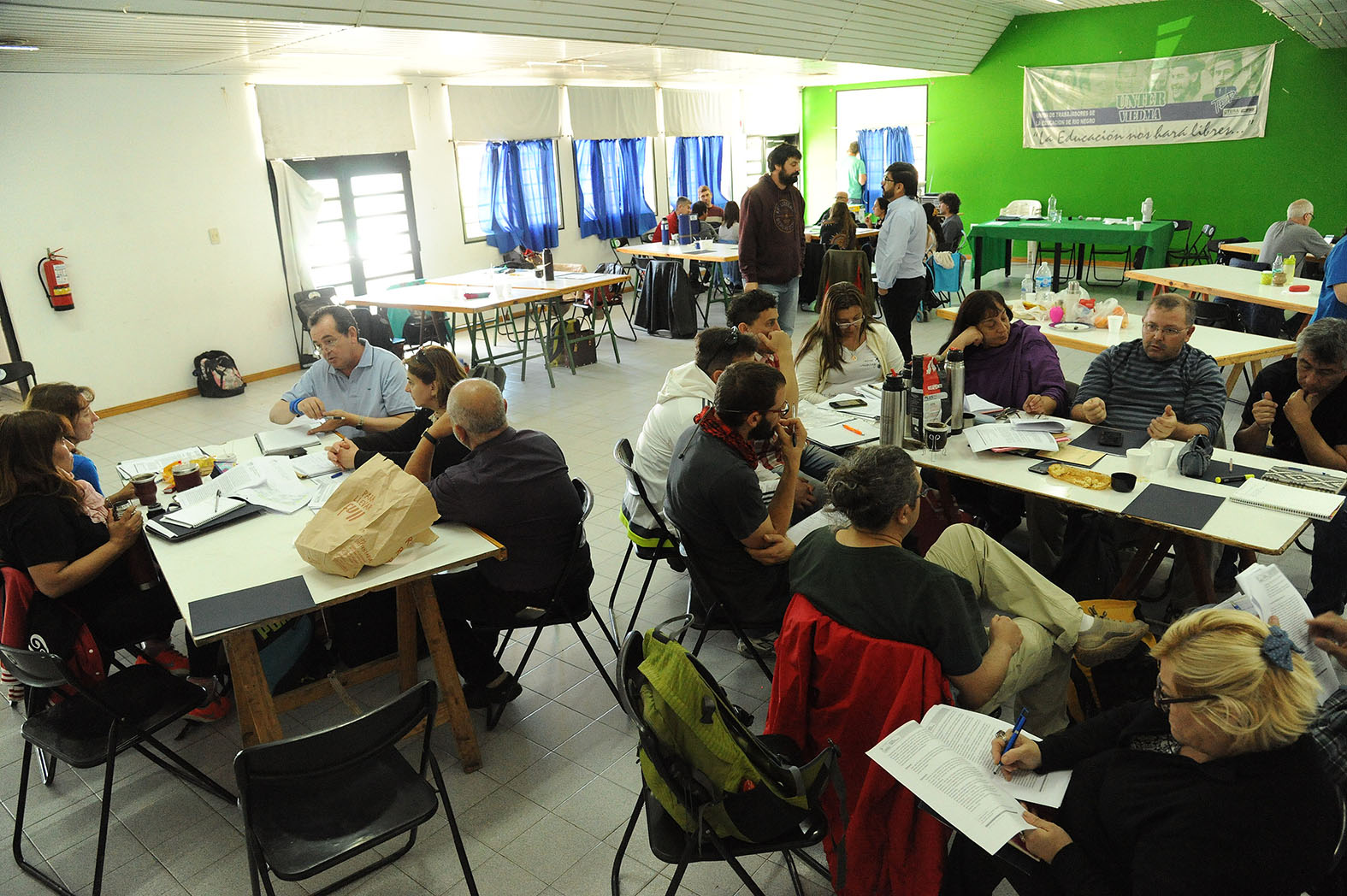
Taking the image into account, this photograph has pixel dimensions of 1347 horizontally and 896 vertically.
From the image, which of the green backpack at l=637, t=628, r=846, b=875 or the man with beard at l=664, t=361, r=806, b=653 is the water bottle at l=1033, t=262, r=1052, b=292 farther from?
the green backpack at l=637, t=628, r=846, b=875

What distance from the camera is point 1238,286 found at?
630cm

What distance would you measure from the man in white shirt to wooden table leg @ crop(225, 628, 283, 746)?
5.12 meters

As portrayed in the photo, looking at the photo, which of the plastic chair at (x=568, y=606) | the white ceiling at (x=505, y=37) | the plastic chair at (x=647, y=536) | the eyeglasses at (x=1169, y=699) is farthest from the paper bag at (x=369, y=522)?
the white ceiling at (x=505, y=37)

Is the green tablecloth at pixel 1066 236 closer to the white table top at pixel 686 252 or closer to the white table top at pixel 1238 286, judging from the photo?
the white table top at pixel 1238 286

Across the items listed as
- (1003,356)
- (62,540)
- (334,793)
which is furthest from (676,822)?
(1003,356)

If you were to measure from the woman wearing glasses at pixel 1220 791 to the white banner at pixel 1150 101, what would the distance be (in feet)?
36.5

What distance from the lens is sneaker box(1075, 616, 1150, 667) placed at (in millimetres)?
2426

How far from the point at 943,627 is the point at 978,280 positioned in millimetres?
10008

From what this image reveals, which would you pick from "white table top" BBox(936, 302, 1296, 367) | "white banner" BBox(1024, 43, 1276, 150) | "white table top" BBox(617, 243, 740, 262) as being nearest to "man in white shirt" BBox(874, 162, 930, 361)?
"white table top" BBox(936, 302, 1296, 367)

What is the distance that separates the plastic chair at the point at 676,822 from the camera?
1.87m

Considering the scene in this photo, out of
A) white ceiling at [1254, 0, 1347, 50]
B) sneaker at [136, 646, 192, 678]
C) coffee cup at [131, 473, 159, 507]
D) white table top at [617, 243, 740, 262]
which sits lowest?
sneaker at [136, 646, 192, 678]

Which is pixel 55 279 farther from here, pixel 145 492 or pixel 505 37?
pixel 145 492

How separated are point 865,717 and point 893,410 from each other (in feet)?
5.19

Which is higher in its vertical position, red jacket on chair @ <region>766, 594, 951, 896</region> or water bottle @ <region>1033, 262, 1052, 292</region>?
water bottle @ <region>1033, 262, 1052, 292</region>
